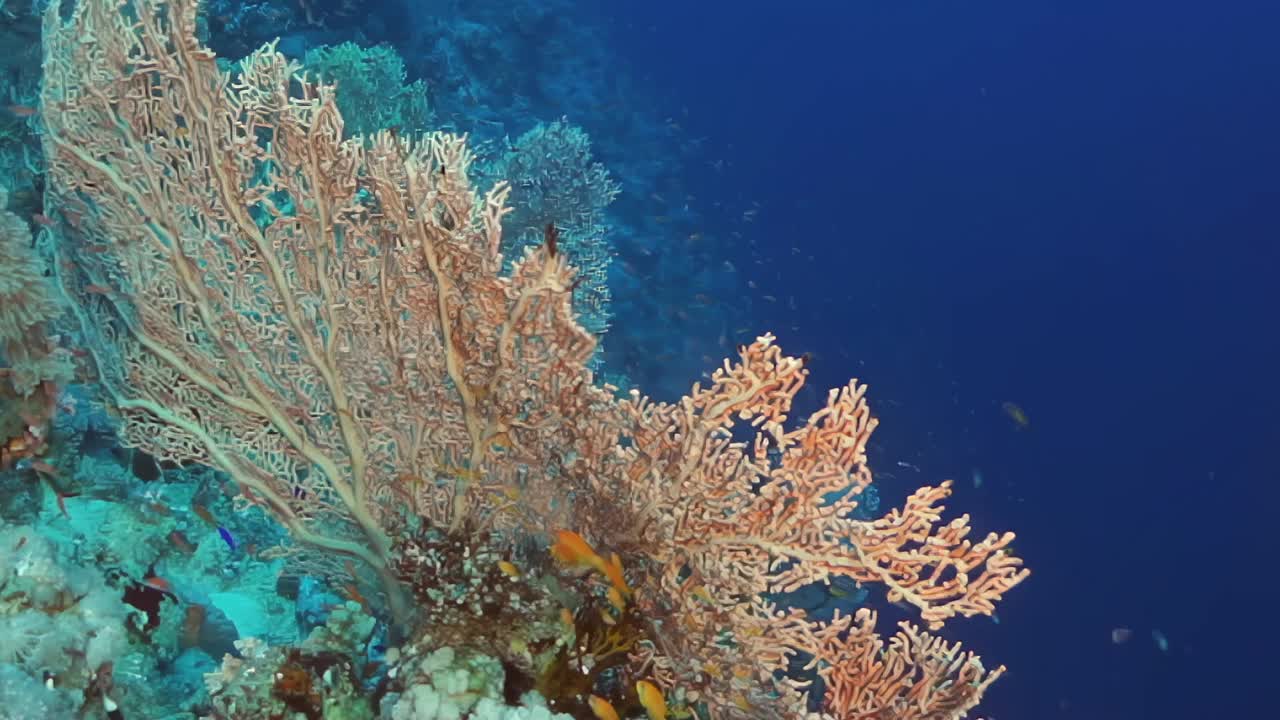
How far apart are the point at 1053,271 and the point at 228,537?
57.0 metres

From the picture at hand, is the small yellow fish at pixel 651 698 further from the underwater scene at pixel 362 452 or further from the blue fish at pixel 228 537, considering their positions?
the blue fish at pixel 228 537

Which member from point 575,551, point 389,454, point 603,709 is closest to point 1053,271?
point 389,454

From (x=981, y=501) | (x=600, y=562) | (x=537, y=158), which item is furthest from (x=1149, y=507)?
(x=600, y=562)

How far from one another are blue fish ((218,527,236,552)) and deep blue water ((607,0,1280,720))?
15610mm

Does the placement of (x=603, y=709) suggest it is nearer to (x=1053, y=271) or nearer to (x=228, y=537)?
(x=228, y=537)

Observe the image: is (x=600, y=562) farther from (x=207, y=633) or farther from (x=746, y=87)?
(x=746, y=87)

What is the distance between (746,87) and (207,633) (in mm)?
62434

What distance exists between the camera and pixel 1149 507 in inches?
1346

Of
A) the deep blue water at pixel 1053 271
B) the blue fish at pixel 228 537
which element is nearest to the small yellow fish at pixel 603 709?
the blue fish at pixel 228 537

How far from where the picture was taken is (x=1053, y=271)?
52812 mm

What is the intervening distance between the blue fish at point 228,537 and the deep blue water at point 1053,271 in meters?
15.6

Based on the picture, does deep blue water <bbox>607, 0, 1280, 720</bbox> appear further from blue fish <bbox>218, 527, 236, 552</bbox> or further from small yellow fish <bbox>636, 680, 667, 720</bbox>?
small yellow fish <bbox>636, 680, 667, 720</bbox>

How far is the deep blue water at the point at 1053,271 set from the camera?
91.7ft

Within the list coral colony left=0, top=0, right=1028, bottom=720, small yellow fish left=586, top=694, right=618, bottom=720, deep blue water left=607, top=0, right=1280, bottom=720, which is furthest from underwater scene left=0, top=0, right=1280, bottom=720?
deep blue water left=607, top=0, right=1280, bottom=720
